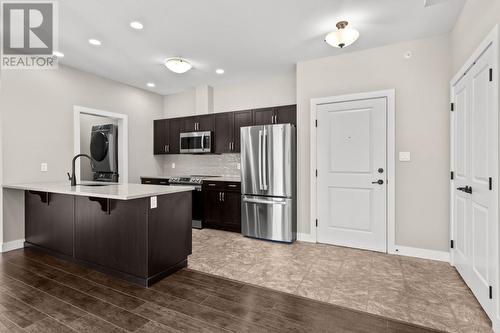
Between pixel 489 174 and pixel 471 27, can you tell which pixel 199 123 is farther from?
pixel 489 174

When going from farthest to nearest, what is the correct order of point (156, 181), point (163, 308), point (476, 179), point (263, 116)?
point (156, 181) < point (263, 116) < point (476, 179) < point (163, 308)

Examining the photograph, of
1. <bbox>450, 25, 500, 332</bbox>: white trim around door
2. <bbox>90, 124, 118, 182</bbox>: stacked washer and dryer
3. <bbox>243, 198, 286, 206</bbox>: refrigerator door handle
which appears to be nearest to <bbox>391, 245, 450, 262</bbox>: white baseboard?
<bbox>450, 25, 500, 332</bbox>: white trim around door

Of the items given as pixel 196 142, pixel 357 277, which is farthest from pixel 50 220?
pixel 357 277

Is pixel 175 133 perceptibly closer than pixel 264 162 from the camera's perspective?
No

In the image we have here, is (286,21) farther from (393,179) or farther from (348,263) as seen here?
(348,263)

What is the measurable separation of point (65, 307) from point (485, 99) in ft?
12.5

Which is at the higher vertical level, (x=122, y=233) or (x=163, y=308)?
(x=122, y=233)

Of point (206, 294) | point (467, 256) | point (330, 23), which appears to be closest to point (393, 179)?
point (467, 256)

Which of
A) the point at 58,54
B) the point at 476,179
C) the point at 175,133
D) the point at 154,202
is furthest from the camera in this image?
the point at 175,133

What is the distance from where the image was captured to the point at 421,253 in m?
3.13

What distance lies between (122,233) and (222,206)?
2042 millimetres

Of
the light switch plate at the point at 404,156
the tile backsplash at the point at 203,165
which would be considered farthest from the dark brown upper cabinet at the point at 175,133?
the light switch plate at the point at 404,156

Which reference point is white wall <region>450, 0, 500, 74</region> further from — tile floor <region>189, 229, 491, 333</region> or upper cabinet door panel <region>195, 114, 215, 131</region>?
upper cabinet door panel <region>195, 114, 215, 131</region>

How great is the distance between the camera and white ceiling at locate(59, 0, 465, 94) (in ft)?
8.24
